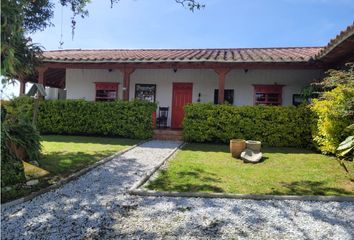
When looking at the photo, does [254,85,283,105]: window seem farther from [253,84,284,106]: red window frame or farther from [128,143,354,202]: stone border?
[128,143,354,202]: stone border

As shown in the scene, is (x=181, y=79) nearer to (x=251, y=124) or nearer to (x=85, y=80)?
(x=85, y=80)

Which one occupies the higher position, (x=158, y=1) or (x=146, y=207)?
(x=158, y=1)

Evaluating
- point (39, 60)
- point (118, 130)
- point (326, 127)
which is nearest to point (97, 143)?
point (118, 130)

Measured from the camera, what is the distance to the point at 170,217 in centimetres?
481

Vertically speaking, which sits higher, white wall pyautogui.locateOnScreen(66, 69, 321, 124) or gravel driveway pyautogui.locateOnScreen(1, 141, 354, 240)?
white wall pyautogui.locateOnScreen(66, 69, 321, 124)

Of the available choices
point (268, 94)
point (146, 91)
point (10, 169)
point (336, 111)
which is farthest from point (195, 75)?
point (10, 169)

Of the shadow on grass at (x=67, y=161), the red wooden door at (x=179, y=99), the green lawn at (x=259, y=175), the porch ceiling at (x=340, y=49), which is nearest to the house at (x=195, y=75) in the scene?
the red wooden door at (x=179, y=99)

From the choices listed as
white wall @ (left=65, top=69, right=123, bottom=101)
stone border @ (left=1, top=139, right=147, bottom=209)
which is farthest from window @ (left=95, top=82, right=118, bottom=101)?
stone border @ (left=1, top=139, right=147, bottom=209)

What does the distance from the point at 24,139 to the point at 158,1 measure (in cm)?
443

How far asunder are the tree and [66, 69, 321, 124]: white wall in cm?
687

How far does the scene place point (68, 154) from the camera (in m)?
9.51

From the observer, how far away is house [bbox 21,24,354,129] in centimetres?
1303

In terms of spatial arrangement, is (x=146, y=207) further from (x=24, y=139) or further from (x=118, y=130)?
(x=118, y=130)

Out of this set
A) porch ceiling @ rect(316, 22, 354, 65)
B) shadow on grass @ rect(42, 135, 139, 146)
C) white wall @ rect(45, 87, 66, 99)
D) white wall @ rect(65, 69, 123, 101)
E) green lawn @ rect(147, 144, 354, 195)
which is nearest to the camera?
green lawn @ rect(147, 144, 354, 195)
